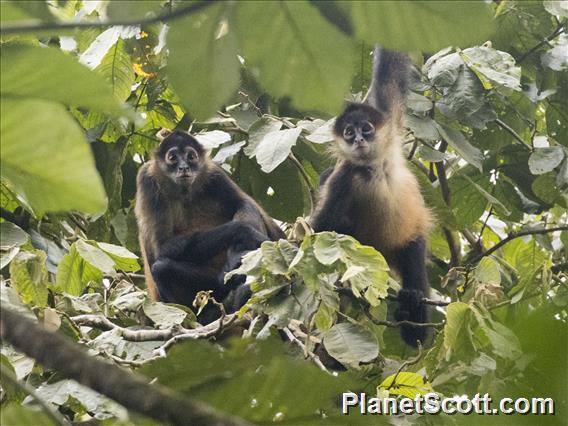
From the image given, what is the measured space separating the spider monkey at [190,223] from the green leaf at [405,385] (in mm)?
2103

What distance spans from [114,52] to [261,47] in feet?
14.4

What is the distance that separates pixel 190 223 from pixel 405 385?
10.5 feet

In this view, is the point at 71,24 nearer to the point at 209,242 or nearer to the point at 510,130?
the point at 510,130

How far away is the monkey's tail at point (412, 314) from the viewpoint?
4878 millimetres

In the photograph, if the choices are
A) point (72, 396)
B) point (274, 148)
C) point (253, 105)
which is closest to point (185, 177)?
point (253, 105)

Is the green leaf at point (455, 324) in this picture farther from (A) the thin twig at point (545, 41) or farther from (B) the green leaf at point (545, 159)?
(A) the thin twig at point (545, 41)

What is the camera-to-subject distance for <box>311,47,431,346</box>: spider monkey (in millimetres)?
4965

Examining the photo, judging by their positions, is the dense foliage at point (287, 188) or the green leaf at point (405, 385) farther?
the green leaf at point (405, 385)

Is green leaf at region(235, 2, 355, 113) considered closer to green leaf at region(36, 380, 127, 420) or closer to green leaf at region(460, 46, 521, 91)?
green leaf at region(36, 380, 127, 420)

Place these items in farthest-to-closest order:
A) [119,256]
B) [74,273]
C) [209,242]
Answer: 1. [209,242]
2. [74,273]
3. [119,256]

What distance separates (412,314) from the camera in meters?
4.94

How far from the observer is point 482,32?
0.58 m

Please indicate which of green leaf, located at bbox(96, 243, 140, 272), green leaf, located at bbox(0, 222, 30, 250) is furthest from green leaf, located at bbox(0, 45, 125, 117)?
green leaf, located at bbox(96, 243, 140, 272)

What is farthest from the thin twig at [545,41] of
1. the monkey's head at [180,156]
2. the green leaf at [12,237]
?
the green leaf at [12,237]
